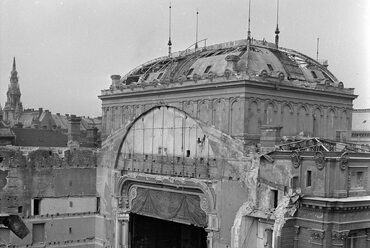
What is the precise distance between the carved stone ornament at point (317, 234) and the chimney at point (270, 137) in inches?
215

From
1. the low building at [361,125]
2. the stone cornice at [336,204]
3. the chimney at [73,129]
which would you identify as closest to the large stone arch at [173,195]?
the chimney at [73,129]

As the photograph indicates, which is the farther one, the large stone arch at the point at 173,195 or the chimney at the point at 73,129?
the chimney at the point at 73,129

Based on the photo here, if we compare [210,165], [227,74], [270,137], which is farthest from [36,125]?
[270,137]

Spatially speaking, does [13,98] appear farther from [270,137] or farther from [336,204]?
[336,204]

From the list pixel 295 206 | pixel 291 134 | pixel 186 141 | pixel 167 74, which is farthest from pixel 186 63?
pixel 295 206

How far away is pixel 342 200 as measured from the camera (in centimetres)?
2552

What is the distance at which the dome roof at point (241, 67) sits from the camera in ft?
113

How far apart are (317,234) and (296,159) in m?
3.92

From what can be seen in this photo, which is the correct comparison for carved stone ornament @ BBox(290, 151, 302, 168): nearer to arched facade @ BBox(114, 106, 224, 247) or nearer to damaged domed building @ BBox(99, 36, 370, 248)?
damaged domed building @ BBox(99, 36, 370, 248)

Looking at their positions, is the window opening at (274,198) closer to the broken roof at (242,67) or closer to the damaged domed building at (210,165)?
the damaged domed building at (210,165)

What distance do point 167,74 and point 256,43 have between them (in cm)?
739

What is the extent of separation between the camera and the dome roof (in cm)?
3450

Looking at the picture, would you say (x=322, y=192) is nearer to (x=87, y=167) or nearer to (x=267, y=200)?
(x=267, y=200)

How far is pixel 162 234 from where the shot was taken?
44281 mm
